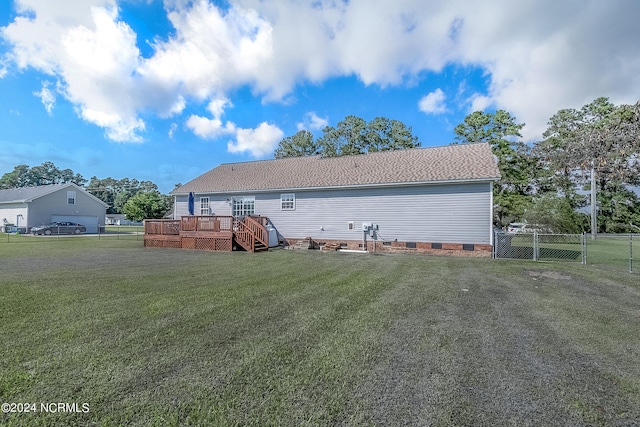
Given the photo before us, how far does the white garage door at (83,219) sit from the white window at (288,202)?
2819cm

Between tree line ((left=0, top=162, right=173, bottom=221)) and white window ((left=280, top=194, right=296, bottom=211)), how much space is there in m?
34.8

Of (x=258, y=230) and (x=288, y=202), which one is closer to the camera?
(x=258, y=230)

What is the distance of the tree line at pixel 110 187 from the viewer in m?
42.2

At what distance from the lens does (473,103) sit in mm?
23875

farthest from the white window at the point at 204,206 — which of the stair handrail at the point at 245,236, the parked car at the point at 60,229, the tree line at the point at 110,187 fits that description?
the tree line at the point at 110,187

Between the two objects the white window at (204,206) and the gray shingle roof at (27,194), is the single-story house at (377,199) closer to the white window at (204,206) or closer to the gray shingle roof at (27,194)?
the white window at (204,206)

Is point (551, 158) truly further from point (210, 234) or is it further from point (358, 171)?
point (210, 234)

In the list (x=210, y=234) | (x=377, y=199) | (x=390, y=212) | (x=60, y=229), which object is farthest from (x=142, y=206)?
(x=390, y=212)

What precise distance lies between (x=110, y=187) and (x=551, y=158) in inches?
3168

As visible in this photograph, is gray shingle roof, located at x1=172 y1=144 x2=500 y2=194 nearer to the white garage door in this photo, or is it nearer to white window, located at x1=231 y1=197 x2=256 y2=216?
white window, located at x1=231 y1=197 x2=256 y2=216

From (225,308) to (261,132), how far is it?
32.6 metres

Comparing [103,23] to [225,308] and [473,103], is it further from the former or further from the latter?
[473,103]

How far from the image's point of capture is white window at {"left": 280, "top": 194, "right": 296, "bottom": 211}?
15.5 metres

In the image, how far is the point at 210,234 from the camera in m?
14.1
